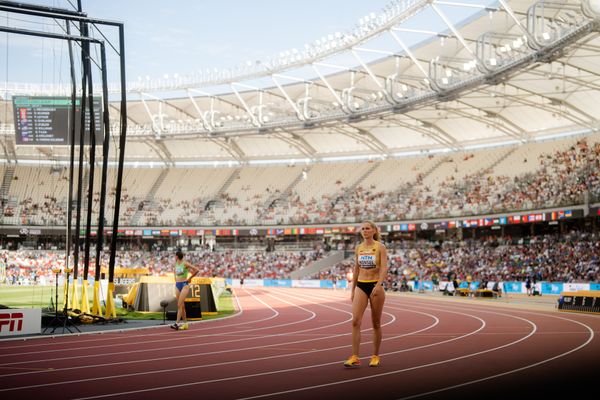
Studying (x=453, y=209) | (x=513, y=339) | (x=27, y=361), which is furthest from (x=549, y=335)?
(x=453, y=209)

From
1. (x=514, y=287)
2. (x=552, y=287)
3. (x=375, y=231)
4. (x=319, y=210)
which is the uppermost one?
(x=319, y=210)

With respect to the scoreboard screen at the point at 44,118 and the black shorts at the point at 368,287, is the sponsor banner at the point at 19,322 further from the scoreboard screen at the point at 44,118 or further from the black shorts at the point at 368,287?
the scoreboard screen at the point at 44,118

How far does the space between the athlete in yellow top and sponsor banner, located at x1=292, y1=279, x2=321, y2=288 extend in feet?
140

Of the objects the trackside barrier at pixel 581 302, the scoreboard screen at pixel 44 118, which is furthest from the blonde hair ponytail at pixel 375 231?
the scoreboard screen at pixel 44 118

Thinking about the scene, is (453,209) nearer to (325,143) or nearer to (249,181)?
(325,143)

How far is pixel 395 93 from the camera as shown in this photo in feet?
135

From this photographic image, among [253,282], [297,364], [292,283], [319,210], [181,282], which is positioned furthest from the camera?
[319,210]

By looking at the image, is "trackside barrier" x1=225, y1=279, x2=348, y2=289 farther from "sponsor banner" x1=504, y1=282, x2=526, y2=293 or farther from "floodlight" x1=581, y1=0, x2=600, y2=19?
"floodlight" x1=581, y1=0, x2=600, y2=19

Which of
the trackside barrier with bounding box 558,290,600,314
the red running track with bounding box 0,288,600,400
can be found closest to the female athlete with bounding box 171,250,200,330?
the red running track with bounding box 0,288,600,400

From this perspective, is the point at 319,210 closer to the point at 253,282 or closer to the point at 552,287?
the point at 253,282

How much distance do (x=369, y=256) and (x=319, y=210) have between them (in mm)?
51148

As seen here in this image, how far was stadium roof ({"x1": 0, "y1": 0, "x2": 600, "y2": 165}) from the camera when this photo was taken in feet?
107

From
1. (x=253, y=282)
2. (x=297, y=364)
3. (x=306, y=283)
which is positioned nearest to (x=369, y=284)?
(x=297, y=364)

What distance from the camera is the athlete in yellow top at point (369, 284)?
27.7 feet
